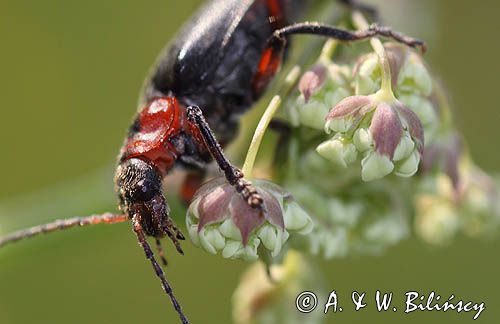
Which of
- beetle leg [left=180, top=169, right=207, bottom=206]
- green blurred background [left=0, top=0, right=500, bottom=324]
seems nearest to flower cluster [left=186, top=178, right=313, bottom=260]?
beetle leg [left=180, top=169, right=207, bottom=206]

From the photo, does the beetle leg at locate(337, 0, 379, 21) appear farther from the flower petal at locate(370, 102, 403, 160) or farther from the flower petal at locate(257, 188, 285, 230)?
the flower petal at locate(257, 188, 285, 230)

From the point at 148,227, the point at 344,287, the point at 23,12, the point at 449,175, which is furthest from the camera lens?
the point at 23,12

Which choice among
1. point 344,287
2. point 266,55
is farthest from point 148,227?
point 344,287

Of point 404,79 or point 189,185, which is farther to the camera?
point 189,185

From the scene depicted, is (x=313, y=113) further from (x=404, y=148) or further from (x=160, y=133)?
(x=160, y=133)

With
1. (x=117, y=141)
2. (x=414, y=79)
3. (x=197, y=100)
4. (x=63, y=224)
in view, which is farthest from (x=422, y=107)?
(x=117, y=141)

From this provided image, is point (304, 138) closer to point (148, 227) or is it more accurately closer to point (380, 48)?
point (380, 48)
